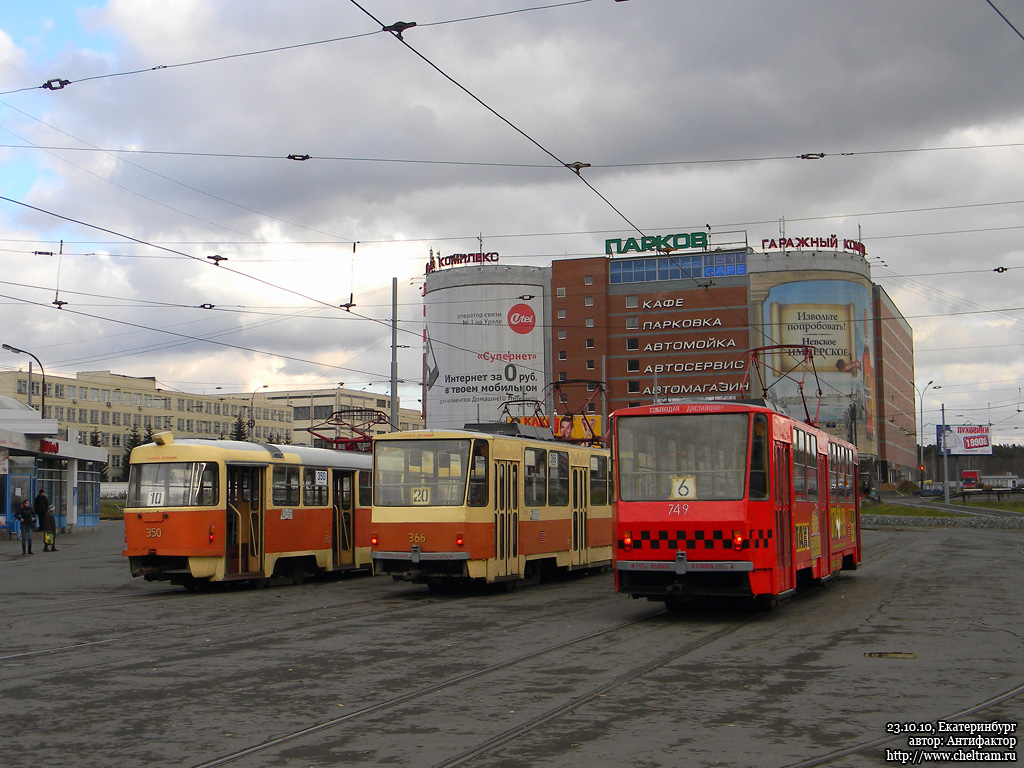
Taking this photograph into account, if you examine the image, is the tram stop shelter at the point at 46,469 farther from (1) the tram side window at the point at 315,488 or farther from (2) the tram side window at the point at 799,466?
(2) the tram side window at the point at 799,466

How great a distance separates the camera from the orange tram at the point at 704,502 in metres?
14.2

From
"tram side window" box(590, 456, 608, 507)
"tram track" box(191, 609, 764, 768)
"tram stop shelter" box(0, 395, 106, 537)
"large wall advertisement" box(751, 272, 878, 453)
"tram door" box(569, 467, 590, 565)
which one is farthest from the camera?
"large wall advertisement" box(751, 272, 878, 453)

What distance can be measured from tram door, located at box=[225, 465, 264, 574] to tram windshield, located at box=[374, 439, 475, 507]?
2.72 m

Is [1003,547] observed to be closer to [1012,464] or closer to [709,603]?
[709,603]

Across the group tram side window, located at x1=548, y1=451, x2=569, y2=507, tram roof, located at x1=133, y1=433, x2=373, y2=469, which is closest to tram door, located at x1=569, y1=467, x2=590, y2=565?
tram side window, located at x1=548, y1=451, x2=569, y2=507

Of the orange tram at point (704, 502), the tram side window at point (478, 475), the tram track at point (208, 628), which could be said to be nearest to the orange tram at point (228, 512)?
the tram track at point (208, 628)

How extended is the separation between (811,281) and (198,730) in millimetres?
94352

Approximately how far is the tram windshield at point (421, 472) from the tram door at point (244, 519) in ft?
8.92

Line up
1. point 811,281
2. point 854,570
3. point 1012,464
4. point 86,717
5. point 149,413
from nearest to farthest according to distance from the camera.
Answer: point 86,717 → point 854,570 → point 811,281 → point 149,413 → point 1012,464

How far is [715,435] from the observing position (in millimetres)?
14672

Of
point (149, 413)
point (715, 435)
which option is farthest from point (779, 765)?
point (149, 413)

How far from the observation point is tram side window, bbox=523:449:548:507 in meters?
20.9

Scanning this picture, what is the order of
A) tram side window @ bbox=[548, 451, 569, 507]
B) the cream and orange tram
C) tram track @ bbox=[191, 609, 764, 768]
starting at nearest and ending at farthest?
tram track @ bbox=[191, 609, 764, 768] → the cream and orange tram → tram side window @ bbox=[548, 451, 569, 507]

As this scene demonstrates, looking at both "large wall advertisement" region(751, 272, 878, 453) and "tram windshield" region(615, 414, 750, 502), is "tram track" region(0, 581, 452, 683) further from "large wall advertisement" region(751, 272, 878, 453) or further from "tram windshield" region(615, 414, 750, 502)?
"large wall advertisement" region(751, 272, 878, 453)
